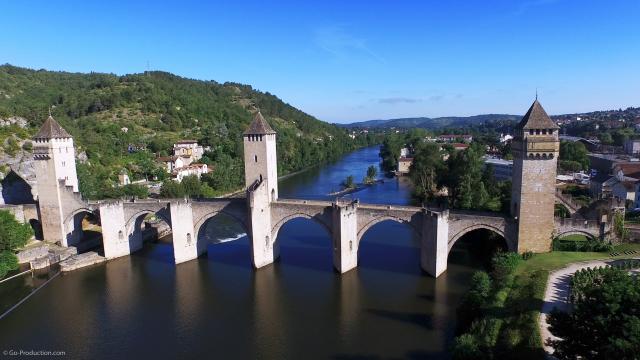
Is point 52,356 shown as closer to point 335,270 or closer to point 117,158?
point 335,270

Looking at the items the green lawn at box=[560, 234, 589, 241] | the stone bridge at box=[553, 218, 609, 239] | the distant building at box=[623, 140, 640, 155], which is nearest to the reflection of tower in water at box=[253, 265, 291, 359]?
the stone bridge at box=[553, 218, 609, 239]

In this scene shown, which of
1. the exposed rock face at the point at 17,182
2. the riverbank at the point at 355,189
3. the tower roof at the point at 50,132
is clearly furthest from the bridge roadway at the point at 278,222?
the riverbank at the point at 355,189

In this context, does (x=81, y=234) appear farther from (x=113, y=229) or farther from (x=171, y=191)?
(x=171, y=191)

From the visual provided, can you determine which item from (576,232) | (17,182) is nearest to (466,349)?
(576,232)

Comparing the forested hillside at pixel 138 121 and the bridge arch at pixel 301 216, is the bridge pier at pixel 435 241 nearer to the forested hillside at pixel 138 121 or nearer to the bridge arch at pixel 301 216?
the bridge arch at pixel 301 216

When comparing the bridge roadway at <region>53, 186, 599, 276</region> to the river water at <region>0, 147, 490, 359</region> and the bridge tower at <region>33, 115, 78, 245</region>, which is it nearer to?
the bridge tower at <region>33, 115, 78, 245</region>

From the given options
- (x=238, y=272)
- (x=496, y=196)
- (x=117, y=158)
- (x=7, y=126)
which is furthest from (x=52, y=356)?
(x=117, y=158)
